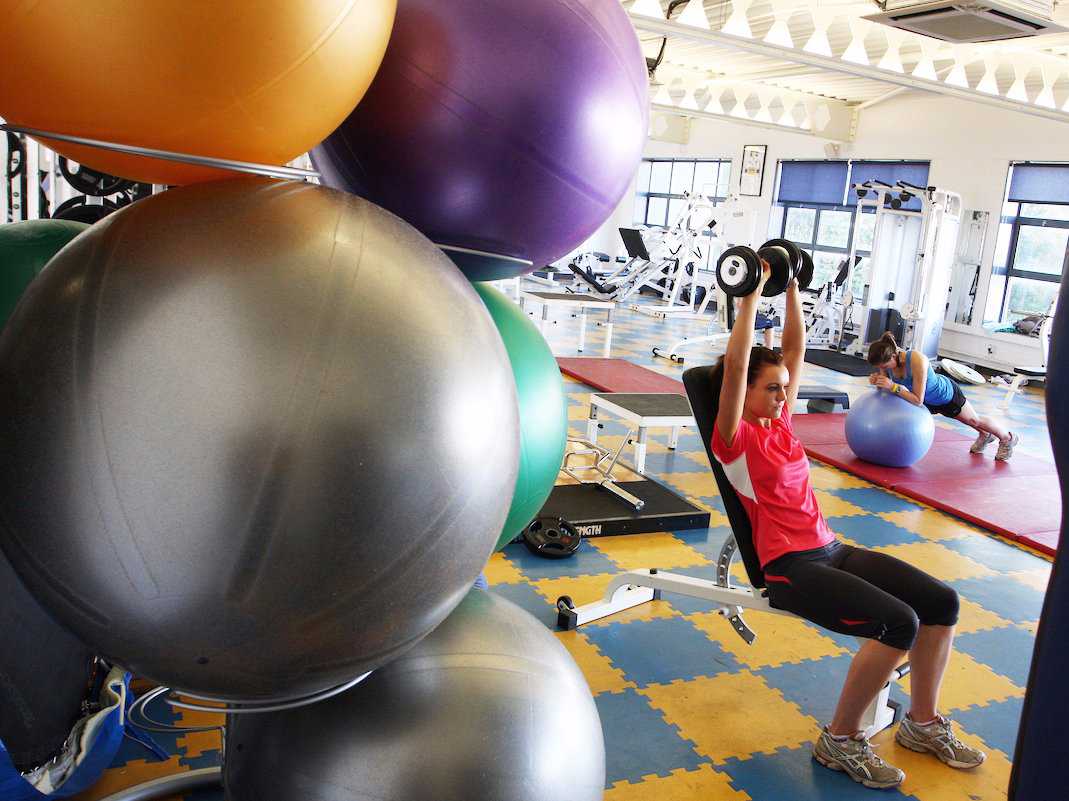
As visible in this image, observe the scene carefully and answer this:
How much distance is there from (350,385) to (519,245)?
24.8 inches

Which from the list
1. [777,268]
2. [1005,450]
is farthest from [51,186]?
[1005,450]

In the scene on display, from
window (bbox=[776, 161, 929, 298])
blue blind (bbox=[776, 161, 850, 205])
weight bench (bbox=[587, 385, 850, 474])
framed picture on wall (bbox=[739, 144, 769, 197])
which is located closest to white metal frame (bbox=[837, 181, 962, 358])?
window (bbox=[776, 161, 929, 298])

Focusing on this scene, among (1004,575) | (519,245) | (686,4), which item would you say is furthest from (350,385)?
(686,4)

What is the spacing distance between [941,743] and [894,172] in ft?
35.1

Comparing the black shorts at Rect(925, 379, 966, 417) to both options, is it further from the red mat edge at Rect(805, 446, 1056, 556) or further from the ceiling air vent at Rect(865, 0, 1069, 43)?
the ceiling air vent at Rect(865, 0, 1069, 43)

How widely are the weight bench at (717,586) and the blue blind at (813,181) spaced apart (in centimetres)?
1064

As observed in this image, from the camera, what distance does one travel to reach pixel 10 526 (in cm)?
87

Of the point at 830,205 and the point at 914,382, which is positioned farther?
the point at 830,205

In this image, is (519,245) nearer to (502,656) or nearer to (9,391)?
(502,656)

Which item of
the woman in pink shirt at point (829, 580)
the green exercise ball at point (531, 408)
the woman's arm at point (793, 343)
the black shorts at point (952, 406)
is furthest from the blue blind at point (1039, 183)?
the green exercise ball at point (531, 408)

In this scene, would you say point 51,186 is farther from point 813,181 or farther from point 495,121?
point 813,181

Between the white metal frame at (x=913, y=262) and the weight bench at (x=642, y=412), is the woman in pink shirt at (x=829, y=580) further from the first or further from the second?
the white metal frame at (x=913, y=262)

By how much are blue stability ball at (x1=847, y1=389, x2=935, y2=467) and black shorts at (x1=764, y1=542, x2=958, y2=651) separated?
291 cm

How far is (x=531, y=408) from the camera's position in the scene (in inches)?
58.6
